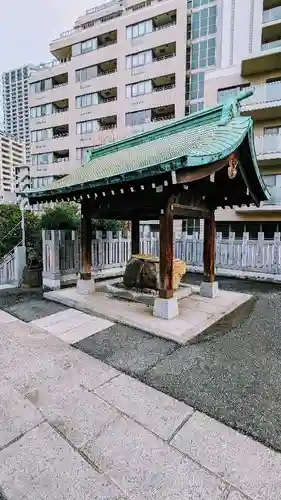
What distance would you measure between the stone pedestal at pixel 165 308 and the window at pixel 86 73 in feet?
89.2

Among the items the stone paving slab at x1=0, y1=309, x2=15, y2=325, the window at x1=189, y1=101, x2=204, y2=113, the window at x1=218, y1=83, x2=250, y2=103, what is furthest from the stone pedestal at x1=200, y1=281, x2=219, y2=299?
the window at x1=189, y1=101, x2=204, y2=113

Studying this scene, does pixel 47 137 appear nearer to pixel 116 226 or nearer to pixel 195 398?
pixel 116 226

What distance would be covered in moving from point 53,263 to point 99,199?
2.61 m

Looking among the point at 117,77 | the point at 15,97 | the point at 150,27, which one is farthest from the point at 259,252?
the point at 15,97

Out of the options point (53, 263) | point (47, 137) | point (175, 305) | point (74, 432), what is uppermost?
point (47, 137)

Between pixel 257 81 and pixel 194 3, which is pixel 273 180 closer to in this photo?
pixel 257 81

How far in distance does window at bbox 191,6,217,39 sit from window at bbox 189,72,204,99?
10.9ft

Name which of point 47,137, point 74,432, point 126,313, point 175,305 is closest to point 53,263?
point 126,313

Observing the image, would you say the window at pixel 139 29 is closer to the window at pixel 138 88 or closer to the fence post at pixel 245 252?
the window at pixel 138 88

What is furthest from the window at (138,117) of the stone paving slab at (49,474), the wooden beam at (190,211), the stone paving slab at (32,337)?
the stone paving slab at (49,474)

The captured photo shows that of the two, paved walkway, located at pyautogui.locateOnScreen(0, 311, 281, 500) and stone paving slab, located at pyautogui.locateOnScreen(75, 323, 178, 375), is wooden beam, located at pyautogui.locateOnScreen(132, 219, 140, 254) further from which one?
paved walkway, located at pyautogui.locateOnScreen(0, 311, 281, 500)

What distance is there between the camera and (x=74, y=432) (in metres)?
2.37

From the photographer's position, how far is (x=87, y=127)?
25422 mm

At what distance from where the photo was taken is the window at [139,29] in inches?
877
